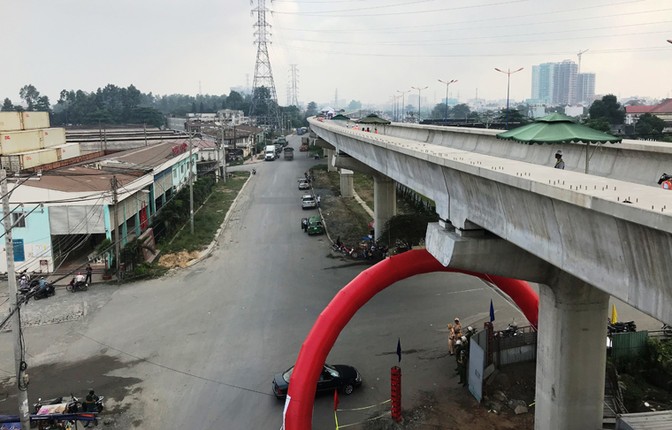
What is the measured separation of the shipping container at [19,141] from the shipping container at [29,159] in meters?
1.53

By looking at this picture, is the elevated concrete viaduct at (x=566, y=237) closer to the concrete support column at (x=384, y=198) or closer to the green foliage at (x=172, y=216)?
the concrete support column at (x=384, y=198)

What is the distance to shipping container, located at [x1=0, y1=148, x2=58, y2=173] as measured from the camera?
42.6 meters

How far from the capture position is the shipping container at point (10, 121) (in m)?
53.4

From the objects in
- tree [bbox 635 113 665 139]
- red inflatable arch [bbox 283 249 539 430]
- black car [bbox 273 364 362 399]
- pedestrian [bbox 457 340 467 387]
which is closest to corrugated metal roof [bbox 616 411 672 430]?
pedestrian [bbox 457 340 467 387]

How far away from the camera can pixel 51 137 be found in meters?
58.7

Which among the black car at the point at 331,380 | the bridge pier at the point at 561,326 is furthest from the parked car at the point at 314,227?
the bridge pier at the point at 561,326

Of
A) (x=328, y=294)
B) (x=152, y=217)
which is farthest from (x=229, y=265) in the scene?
(x=152, y=217)

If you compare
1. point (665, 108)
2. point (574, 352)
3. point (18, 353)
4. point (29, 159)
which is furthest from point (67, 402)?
point (665, 108)

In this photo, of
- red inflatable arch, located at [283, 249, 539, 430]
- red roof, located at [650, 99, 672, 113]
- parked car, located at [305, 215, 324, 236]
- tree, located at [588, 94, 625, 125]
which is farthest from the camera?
red roof, located at [650, 99, 672, 113]

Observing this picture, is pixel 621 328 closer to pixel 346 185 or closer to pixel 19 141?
pixel 346 185

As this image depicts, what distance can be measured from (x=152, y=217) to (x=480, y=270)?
32.9 m

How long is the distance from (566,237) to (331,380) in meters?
10.1

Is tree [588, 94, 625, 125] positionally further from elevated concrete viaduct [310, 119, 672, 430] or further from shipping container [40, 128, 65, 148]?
shipping container [40, 128, 65, 148]

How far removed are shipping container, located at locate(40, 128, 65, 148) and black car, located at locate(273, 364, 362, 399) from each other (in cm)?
5002
